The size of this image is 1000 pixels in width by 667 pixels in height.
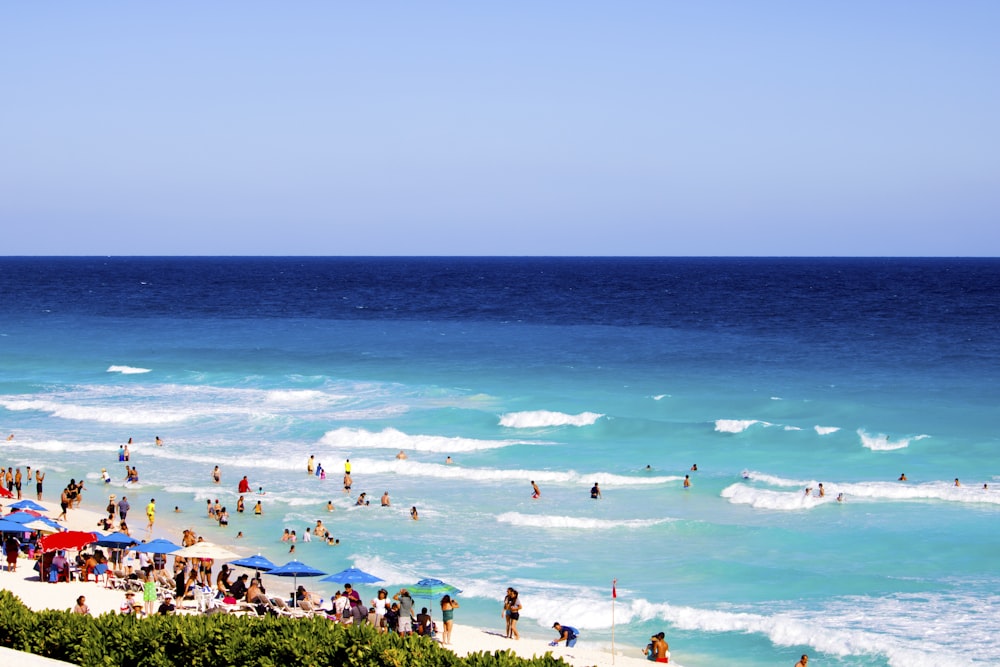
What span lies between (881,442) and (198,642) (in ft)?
115

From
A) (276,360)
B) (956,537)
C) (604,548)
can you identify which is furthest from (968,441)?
(276,360)

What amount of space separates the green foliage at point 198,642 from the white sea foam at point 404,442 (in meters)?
27.9

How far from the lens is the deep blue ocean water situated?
2544 cm

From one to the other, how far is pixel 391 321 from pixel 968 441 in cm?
6178

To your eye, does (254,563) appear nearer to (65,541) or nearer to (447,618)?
(65,541)

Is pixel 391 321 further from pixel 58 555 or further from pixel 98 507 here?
pixel 58 555

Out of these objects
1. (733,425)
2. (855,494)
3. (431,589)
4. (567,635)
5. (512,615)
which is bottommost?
(567,635)

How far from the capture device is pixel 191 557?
25750mm

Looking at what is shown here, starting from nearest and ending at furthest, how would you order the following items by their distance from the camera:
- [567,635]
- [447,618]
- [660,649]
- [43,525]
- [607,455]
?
[660,649], [447,618], [567,635], [43,525], [607,455]

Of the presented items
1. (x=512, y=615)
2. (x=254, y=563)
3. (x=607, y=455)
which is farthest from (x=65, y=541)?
(x=607, y=455)

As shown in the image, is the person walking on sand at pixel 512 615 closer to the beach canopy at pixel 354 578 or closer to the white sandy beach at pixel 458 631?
the white sandy beach at pixel 458 631

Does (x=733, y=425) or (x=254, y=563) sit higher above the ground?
(x=733, y=425)

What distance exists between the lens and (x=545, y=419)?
48750 millimetres

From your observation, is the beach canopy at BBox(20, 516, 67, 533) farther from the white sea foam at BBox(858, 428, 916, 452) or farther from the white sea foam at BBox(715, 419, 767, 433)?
the white sea foam at BBox(858, 428, 916, 452)
